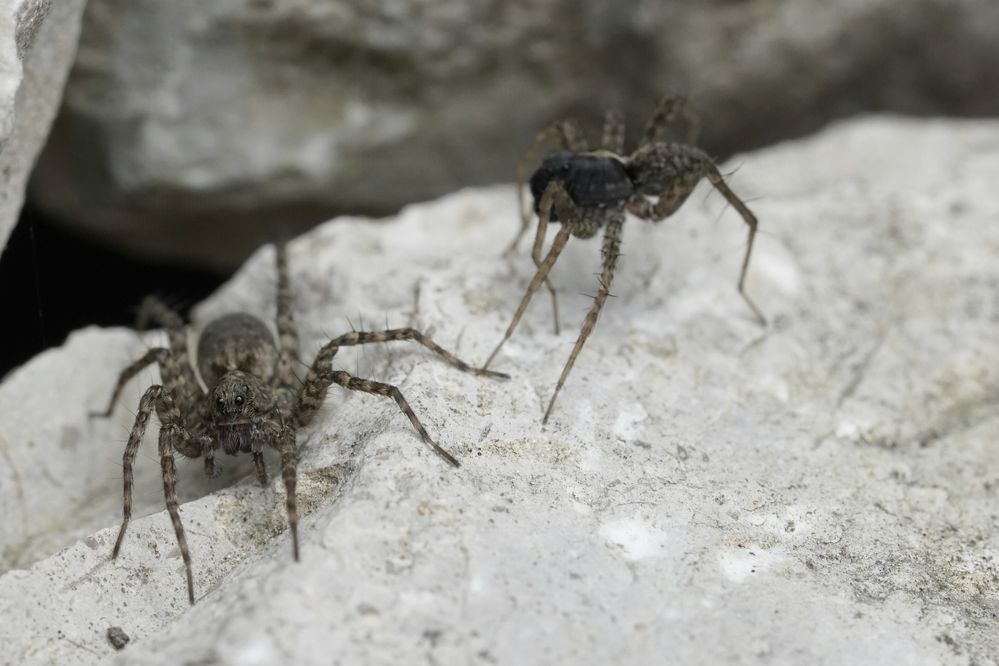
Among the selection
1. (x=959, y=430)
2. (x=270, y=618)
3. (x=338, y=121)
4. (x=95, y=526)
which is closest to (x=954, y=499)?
(x=959, y=430)

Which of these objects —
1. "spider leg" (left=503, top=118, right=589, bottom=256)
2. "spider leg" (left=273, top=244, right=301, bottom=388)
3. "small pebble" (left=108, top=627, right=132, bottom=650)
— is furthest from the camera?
"spider leg" (left=503, top=118, right=589, bottom=256)

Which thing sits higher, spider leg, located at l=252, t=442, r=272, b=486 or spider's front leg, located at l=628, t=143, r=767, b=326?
spider's front leg, located at l=628, t=143, r=767, b=326

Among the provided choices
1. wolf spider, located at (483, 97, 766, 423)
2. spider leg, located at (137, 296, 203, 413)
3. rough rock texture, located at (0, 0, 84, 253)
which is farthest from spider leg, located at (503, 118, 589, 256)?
rough rock texture, located at (0, 0, 84, 253)

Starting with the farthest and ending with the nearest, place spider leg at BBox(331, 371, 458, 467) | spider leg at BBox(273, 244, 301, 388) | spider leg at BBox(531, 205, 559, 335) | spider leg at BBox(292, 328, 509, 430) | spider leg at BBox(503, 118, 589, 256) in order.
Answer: spider leg at BBox(503, 118, 589, 256), spider leg at BBox(273, 244, 301, 388), spider leg at BBox(531, 205, 559, 335), spider leg at BBox(292, 328, 509, 430), spider leg at BBox(331, 371, 458, 467)

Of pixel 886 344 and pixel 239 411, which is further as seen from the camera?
pixel 886 344

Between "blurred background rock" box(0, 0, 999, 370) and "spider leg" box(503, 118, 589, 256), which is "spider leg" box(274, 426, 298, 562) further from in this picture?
"blurred background rock" box(0, 0, 999, 370)

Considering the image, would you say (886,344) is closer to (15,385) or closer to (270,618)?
(270,618)

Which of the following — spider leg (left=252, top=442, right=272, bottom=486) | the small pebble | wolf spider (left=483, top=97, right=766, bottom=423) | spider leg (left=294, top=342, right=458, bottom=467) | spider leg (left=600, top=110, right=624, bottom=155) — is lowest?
the small pebble
